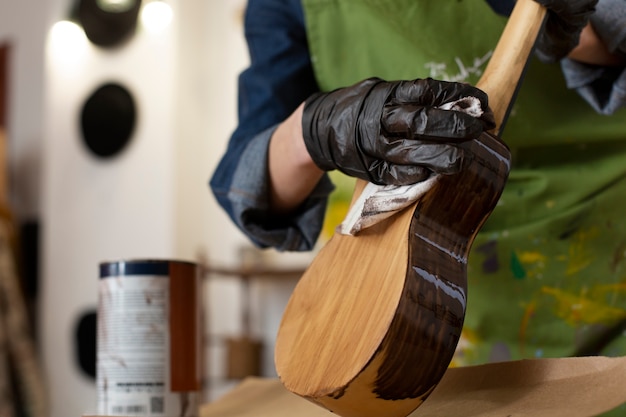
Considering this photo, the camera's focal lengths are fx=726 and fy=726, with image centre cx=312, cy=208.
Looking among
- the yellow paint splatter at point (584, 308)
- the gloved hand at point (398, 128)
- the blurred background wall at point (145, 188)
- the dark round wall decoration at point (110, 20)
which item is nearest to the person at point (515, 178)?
the yellow paint splatter at point (584, 308)

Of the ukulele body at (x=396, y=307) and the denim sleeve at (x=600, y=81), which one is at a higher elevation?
the denim sleeve at (x=600, y=81)

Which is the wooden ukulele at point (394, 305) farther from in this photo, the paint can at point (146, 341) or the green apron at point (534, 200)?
the green apron at point (534, 200)

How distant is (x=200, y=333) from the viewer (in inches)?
25.4

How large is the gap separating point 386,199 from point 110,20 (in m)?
2.55

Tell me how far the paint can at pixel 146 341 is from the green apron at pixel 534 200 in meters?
0.30

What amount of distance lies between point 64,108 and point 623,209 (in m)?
2.54

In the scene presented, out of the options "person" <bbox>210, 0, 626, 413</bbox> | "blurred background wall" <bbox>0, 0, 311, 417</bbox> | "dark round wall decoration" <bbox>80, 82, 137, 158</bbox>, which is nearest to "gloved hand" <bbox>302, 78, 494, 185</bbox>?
"person" <bbox>210, 0, 626, 413</bbox>

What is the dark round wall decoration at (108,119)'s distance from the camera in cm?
272

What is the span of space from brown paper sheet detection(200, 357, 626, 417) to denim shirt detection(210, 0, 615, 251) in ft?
0.66

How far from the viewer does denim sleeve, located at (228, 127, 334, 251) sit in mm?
709

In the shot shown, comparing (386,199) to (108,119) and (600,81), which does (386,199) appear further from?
(108,119)

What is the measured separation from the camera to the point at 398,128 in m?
0.45

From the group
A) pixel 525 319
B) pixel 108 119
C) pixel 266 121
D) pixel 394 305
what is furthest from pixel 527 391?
pixel 108 119

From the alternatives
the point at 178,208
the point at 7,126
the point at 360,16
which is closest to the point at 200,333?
the point at 360,16
